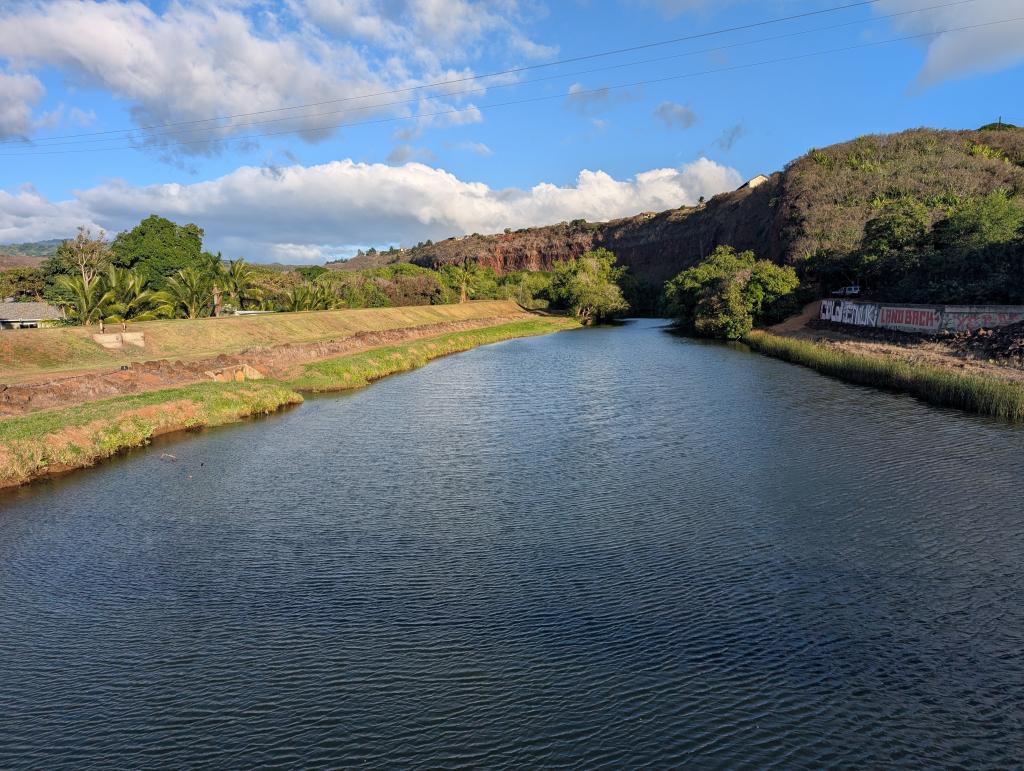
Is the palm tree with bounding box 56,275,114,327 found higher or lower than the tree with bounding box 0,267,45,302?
lower

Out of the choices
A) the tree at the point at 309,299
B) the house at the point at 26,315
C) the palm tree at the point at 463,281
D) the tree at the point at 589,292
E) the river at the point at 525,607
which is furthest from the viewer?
the palm tree at the point at 463,281

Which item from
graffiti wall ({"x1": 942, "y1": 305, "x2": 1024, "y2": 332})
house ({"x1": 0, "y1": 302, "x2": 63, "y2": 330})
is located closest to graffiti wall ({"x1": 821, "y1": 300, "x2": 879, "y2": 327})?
graffiti wall ({"x1": 942, "y1": 305, "x2": 1024, "y2": 332})

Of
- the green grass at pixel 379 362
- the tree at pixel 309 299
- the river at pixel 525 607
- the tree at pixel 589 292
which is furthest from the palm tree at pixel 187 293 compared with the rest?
the tree at pixel 589 292

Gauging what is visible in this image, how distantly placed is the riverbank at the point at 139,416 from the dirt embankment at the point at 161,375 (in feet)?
2.57

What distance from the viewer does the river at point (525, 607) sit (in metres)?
6.78

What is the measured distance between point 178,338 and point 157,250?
99.0 ft

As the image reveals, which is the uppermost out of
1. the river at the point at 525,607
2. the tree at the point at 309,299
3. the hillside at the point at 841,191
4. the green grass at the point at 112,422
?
the hillside at the point at 841,191

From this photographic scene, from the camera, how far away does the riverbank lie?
16516 mm

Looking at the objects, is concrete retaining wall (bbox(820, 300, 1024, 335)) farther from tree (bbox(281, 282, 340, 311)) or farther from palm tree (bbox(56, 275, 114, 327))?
palm tree (bbox(56, 275, 114, 327))

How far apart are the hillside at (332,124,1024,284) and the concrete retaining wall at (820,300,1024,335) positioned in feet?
61.0

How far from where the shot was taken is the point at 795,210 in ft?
242

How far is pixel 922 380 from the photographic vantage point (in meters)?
25.3

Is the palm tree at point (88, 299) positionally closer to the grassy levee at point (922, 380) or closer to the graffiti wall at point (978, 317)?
the grassy levee at point (922, 380)

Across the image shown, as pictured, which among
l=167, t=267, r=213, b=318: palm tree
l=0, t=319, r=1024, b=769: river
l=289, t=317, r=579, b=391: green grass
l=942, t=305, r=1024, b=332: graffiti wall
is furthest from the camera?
l=167, t=267, r=213, b=318: palm tree
